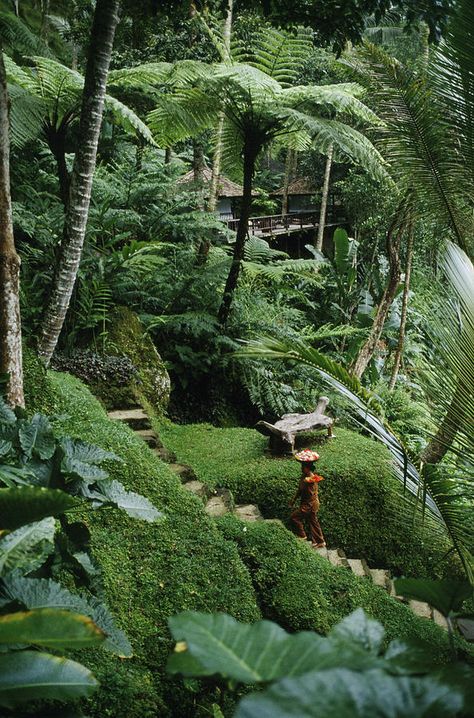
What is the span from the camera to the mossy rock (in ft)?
22.4

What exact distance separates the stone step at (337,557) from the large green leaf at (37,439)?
12.2 feet

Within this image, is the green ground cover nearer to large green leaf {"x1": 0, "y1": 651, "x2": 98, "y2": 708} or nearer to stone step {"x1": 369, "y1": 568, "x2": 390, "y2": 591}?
stone step {"x1": 369, "y1": 568, "x2": 390, "y2": 591}

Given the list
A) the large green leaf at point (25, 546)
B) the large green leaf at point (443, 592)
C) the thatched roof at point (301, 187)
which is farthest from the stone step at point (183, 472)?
the thatched roof at point (301, 187)

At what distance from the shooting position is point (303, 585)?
422cm

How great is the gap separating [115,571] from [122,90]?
237 inches

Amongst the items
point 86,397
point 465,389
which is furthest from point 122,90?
point 465,389

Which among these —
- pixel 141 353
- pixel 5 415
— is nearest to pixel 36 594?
pixel 5 415

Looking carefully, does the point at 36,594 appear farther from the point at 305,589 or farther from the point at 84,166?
the point at 84,166

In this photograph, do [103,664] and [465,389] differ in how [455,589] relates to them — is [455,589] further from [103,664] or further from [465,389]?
[103,664]

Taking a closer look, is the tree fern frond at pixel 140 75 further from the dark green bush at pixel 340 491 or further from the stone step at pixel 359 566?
the stone step at pixel 359 566

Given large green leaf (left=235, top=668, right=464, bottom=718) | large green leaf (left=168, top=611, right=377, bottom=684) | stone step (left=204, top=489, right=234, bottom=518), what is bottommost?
stone step (left=204, top=489, right=234, bottom=518)

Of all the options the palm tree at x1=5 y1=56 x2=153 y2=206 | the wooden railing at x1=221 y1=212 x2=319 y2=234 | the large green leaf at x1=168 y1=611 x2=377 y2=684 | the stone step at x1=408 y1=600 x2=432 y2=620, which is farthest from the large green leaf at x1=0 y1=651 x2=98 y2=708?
the wooden railing at x1=221 y1=212 x2=319 y2=234

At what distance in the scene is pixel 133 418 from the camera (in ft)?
19.4

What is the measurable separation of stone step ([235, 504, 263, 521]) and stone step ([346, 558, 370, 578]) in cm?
94
